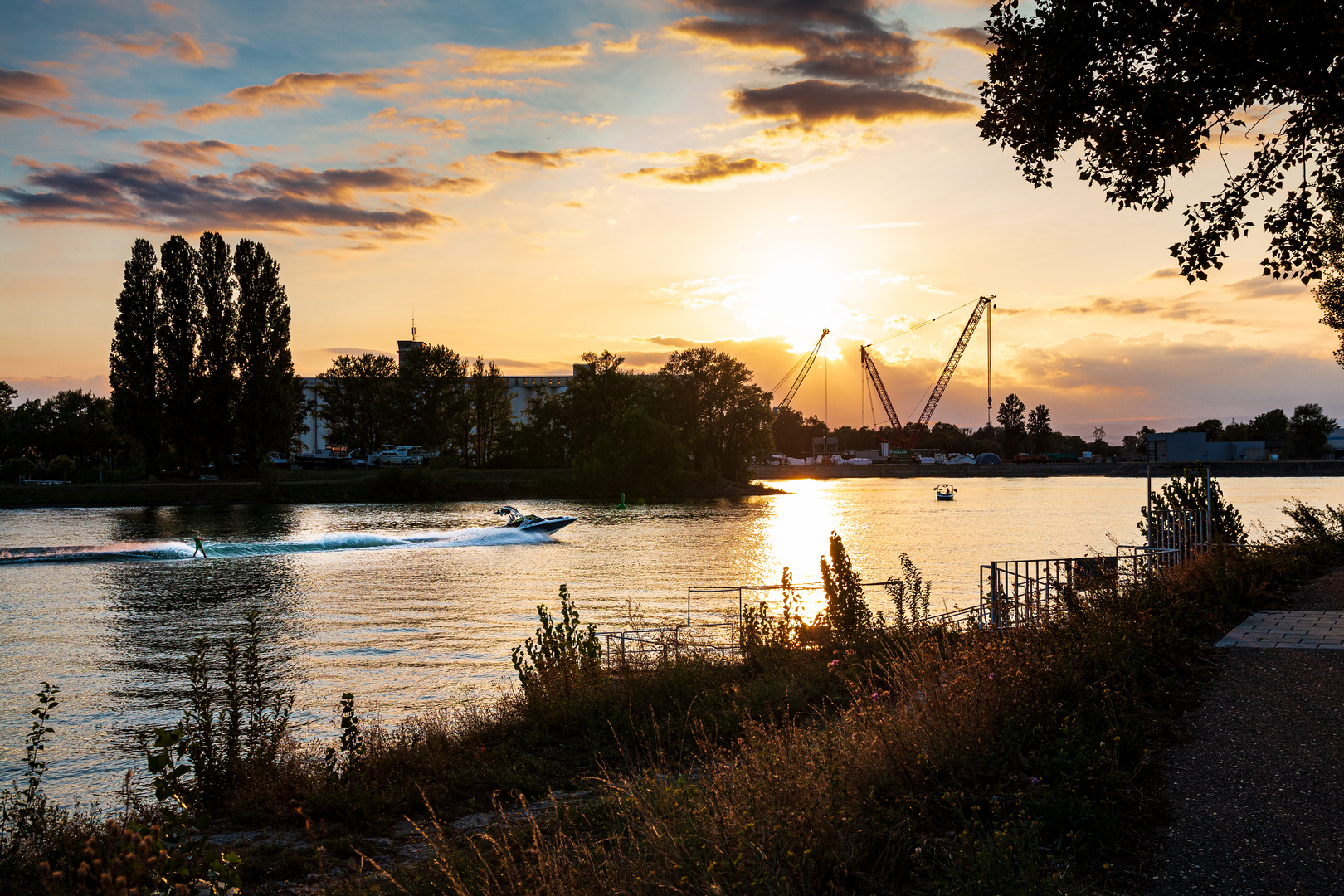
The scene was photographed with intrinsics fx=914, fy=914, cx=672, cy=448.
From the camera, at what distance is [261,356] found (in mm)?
84562

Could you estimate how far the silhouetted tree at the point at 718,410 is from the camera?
4690 inches

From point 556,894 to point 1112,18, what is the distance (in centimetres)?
1112

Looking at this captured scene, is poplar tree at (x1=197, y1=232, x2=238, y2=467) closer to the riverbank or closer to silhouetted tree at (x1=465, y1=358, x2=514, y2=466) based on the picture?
the riverbank

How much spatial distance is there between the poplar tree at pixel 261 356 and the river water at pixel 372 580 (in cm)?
815

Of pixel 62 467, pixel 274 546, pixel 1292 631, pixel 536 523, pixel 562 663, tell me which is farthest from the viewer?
pixel 62 467

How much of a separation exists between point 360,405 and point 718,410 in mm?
49679

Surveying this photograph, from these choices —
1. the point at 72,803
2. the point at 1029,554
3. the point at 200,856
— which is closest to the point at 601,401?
the point at 1029,554

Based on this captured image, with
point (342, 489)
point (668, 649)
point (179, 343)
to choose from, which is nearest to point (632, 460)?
point (342, 489)

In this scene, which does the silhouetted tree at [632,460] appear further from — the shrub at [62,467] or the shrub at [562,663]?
the shrub at [562,663]

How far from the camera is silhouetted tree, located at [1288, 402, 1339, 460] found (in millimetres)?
171625

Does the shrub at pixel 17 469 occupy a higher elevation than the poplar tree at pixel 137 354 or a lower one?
lower

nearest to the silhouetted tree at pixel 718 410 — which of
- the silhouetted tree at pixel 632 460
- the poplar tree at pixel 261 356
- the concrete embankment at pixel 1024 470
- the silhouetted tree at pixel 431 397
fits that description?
the silhouetted tree at pixel 632 460

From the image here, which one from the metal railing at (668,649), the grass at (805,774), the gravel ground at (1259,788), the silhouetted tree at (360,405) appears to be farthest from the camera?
the silhouetted tree at (360,405)

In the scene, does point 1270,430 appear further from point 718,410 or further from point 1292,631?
point 1292,631
